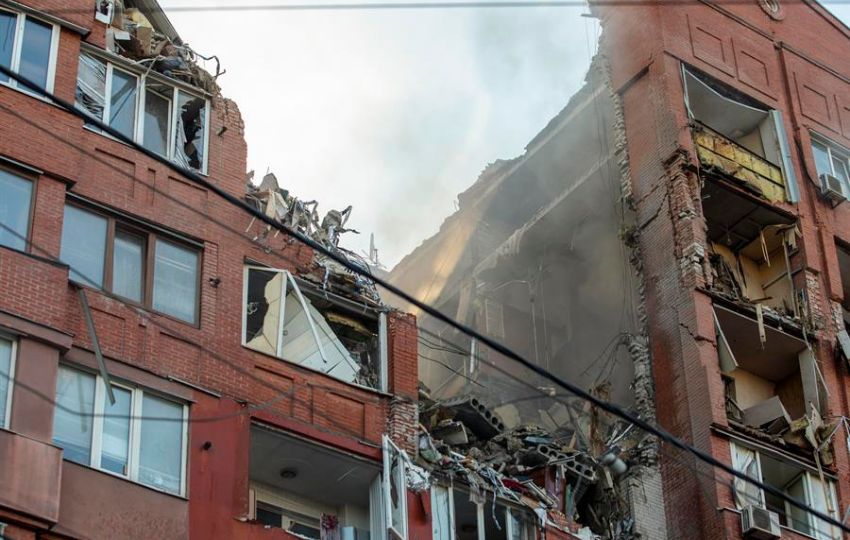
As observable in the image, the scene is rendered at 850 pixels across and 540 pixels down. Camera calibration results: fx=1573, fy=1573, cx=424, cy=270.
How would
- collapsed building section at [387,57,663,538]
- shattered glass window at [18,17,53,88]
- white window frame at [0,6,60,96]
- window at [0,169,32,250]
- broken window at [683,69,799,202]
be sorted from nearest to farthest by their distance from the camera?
window at [0,169,32,250] < white window frame at [0,6,60,96] < shattered glass window at [18,17,53,88] < collapsed building section at [387,57,663,538] < broken window at [683,69,799,202]

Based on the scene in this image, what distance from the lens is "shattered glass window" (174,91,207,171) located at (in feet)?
77.8

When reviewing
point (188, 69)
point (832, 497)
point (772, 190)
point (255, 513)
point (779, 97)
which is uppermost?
point (779, 97)

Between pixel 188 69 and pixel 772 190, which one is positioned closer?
pixel 188 69

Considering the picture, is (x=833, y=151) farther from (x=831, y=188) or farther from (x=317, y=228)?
(x=317, y=228)

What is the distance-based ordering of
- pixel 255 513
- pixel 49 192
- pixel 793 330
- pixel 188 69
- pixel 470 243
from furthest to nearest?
pixel 470 243 < pixel 793 330 < pixel 188 69 < pixel 255 513 < pixel 49 192

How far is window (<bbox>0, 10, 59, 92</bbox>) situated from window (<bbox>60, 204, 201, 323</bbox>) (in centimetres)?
206

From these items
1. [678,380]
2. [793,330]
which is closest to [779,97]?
[793,330]

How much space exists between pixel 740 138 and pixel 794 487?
344 inches

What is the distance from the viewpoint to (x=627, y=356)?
3080 centimetres

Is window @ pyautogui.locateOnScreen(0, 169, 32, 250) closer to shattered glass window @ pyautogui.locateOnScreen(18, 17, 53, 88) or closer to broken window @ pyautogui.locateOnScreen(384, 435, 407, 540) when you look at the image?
shattered glass window @ pyautogui.locateOnScreen(18, 17, 53, 88)

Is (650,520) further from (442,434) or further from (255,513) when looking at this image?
(255,513)

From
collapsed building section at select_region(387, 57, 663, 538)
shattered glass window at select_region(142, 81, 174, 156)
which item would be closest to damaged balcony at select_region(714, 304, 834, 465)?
collapsed building section at select_region(387, 57, 663, 538)

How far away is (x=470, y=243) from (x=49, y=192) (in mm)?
18096

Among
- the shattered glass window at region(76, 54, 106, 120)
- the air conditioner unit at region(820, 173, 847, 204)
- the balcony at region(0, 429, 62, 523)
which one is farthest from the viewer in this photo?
the air conditioner unit at region(820, 173, 847, 204)
